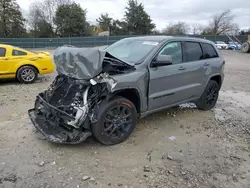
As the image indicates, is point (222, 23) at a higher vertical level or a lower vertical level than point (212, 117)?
higher

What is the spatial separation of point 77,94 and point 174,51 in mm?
2140

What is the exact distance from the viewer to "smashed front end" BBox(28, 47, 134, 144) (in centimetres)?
355

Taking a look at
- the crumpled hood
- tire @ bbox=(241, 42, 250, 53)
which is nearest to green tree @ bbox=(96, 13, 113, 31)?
tire @ bbox=(241, 42, 250, 53)

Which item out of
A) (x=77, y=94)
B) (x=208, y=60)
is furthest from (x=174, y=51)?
(x=77, y=94)

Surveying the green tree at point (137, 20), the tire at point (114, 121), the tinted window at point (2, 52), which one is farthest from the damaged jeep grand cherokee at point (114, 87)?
the green tree at point (137, 20)

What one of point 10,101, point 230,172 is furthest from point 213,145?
point 10,101

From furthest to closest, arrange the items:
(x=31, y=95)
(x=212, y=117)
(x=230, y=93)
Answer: (x=230, y=93), (x=31, y=95), (x=212, y=117)

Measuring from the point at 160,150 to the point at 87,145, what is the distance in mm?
1171

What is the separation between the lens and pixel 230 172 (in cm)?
326

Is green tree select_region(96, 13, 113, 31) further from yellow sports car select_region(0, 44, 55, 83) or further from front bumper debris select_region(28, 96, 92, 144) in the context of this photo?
front bumper debris select_region(28, 96, 92, 144)

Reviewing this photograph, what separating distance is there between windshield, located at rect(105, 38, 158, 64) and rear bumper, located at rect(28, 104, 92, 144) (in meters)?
1.55

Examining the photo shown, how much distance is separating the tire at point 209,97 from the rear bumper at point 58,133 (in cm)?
305

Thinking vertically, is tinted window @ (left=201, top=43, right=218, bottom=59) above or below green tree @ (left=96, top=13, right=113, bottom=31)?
below

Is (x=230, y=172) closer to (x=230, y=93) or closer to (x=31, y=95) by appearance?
(x=230, y=93)
